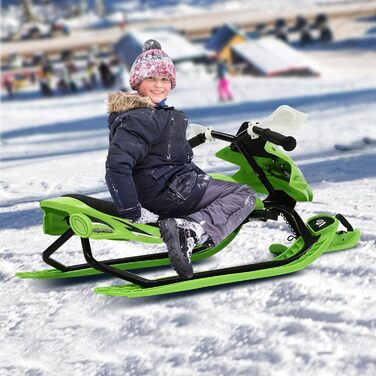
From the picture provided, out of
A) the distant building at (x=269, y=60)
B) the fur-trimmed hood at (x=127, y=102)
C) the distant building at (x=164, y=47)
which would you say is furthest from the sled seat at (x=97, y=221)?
the distant building at (x=164, y=47)

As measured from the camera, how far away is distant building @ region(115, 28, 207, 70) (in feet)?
100

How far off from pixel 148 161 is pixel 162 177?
0.39 feet

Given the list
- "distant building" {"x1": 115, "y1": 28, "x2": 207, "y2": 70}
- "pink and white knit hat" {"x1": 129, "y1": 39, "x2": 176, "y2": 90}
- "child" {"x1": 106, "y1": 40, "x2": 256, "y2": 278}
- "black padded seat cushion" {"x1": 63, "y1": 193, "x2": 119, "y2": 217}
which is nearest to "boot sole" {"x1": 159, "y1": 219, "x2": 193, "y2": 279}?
"child" {"x1": 106, "y1": 40, "x2": 256, "y2": 278}

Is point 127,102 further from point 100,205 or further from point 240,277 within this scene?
point 240,277

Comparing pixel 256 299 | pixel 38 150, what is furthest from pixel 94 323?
pixel 38 150

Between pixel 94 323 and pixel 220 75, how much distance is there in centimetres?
1724

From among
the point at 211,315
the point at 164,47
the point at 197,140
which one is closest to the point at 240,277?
the point at 211,315

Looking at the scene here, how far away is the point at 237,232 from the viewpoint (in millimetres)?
4414

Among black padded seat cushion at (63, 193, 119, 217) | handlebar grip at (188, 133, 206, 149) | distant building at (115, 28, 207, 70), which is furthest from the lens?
distant building at (115, 28, 207, 70)

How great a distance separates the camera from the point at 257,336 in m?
3.14

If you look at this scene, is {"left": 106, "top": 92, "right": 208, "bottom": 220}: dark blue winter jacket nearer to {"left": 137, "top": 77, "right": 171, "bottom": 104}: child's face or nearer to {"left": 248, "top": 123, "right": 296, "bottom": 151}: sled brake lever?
{"left": 137, "top": 77, "right": 171, "bottom": 104}: child's face

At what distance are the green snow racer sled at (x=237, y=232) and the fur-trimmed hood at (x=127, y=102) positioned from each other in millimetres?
531

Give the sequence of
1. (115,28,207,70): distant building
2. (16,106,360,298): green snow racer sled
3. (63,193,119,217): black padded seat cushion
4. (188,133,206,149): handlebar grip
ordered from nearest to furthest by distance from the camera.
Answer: (16,106,360,298): green snow racer sled
(63,193,119,217): black padded seat cushion
(188,133,206,149): handlebar grip
(115,28,207,70): distant building

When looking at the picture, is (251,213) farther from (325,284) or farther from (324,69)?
(324,69)
